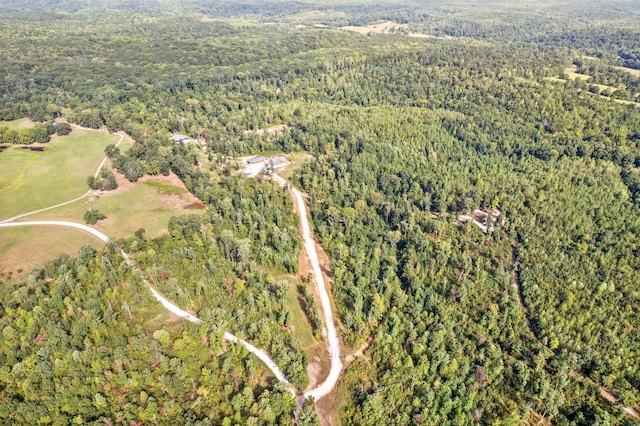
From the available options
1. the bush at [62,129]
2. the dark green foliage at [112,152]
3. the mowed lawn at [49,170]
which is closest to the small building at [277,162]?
the dark green foliage at [112,152]

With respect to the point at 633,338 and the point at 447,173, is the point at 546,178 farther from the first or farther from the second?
the point at 633,338

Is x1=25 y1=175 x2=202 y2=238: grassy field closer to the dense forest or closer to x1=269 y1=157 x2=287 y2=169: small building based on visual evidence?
the dense forest

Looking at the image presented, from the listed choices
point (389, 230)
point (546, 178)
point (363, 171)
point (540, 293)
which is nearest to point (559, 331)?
point (540, 293)

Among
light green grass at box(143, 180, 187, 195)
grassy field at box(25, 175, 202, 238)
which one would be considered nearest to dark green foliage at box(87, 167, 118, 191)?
grassy field at box(25, 175, 202, 238)

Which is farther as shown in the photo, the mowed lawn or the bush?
the bush

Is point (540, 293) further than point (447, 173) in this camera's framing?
No

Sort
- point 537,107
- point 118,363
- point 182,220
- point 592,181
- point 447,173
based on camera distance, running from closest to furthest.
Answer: point 118,363
point 182,220
point 592,181
point 447,173
point 537,107
